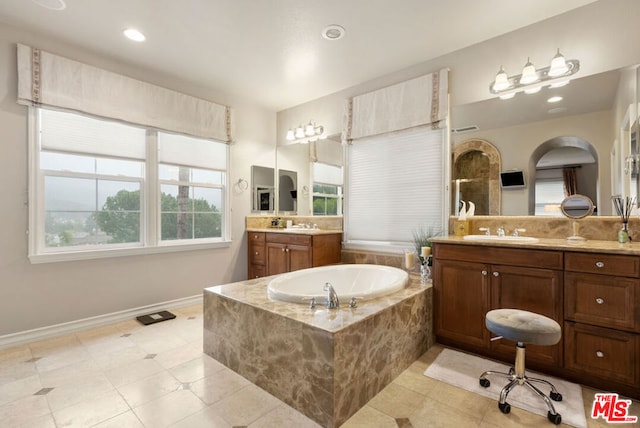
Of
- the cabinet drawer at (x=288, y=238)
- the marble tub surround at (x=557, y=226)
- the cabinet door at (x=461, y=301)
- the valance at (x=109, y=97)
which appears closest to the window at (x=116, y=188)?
the valance at (x=109, y=97)

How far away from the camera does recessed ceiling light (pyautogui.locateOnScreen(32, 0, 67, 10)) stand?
227 centimetres

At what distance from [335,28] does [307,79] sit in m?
1.04

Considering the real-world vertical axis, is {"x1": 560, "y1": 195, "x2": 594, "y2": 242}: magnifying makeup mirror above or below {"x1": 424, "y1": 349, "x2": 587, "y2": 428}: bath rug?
above

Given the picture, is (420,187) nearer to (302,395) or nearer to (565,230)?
(565,230)

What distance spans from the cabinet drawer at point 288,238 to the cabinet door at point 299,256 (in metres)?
0.05

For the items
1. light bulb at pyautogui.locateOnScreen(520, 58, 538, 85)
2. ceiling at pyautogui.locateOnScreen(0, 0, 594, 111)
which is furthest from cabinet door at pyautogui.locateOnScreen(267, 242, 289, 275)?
light bulb at pyautogui.locateOnScreen(520, 58, 538, 85)

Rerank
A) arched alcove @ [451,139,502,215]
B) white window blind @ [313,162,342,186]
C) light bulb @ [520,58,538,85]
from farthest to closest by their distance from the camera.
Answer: white window blind @ [313,162,342,186], arched alcove @ [451,139,502,215], light bulb @ [520,58,538,85]

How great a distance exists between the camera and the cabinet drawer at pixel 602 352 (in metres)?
1.78

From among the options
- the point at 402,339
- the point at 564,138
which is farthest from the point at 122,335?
the point at 564,138

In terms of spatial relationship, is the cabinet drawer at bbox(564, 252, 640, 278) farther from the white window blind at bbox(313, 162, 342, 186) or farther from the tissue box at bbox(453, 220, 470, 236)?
the white window blind at bbox(313, 162, 342, 186)

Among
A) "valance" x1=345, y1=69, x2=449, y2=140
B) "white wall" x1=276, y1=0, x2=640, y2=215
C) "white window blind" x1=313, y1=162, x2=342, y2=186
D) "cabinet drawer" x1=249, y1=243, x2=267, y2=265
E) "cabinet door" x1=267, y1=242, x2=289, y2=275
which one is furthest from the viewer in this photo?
"cabinet drawer" x1=249, y1=243, x2=267, y2=265

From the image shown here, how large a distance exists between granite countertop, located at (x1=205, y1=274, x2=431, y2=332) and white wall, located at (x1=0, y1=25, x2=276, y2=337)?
1489 millimetres

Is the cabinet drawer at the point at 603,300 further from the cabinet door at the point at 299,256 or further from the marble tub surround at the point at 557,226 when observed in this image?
the cabinet door at the point at 299,256

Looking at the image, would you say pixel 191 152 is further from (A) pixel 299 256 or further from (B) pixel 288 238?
(A) pixel 299 256
